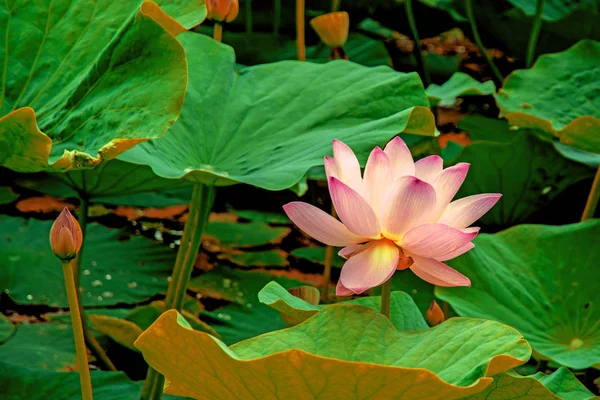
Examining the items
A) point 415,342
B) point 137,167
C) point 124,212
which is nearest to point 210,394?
point 415,342

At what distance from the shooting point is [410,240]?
883mm

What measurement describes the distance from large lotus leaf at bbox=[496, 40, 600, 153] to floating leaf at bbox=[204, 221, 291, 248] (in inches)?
26.7

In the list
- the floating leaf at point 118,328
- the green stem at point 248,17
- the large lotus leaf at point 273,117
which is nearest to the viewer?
the large lotus leaf at point 273,117

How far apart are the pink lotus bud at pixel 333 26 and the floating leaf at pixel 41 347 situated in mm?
817

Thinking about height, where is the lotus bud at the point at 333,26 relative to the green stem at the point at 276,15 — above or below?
above

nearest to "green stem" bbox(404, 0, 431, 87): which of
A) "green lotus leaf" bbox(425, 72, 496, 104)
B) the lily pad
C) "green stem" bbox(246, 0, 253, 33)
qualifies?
"green stem" bbox(246, 0, 253, 33)

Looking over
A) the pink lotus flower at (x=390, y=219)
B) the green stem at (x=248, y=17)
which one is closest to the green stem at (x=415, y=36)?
the green stem at (x=248, y=17)

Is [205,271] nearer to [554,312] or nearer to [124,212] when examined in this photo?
[124,212]

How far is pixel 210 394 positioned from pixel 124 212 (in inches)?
61.8

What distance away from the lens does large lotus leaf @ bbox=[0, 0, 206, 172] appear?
3.68 feet

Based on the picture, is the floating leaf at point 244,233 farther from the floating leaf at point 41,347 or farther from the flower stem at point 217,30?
the flower stem at point 217,30

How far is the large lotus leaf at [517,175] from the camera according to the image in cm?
202

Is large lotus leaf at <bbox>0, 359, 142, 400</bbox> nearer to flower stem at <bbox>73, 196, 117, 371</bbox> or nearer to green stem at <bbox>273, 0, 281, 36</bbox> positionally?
flower stem at <bbox>73, 196, 117, 371</bbox>

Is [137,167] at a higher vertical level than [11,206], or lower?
higher
